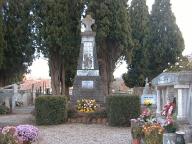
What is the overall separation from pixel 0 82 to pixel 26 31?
4.55 metres

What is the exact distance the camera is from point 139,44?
118ft

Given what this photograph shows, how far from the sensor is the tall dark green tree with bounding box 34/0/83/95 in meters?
29.3

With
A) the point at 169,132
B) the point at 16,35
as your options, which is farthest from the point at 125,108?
the point at 16,35

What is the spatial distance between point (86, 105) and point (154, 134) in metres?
11.5

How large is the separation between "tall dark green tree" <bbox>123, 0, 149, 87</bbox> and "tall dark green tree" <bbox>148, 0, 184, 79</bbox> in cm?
54

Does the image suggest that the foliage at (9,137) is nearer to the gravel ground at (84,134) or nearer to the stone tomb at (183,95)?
the stone tomb at (183,95)

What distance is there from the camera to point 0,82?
107 feet

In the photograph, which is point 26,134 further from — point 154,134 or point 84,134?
point 84,134

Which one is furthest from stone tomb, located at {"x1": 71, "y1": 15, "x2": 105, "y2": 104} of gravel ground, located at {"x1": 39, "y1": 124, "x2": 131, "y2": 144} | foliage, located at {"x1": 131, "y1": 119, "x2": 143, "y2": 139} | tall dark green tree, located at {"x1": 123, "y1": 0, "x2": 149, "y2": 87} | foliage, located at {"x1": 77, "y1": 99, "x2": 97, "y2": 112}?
tall dark green tree, located at {"x1": 123, "y1": 0, "x2": 149, "y2": 87}

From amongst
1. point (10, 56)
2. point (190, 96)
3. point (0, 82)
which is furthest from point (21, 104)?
point (190, 96)

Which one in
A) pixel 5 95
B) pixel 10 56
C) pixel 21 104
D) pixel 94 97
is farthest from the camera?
pixel 21 104

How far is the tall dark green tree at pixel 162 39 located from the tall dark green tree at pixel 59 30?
7.55 m

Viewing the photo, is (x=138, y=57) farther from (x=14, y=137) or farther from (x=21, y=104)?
(x=14, y=137)

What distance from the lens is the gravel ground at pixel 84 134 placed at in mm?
13602
